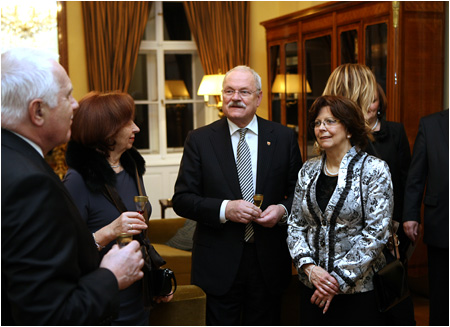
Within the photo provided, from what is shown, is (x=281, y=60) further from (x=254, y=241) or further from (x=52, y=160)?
(x=254, y=241)

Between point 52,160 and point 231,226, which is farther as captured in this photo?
point 52,160

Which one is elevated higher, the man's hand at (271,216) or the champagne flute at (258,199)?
the champagne flute at (258,199)

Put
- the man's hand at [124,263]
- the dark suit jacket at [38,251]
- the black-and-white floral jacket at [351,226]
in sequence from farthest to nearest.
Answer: the black-and-white floral jacket at [351,226] < the man's hand at [124,263] < the dark suit jacket at [38,251]

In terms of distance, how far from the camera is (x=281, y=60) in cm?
717

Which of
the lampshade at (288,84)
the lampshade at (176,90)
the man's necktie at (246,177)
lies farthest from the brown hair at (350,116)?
the lampshade at (176,90)

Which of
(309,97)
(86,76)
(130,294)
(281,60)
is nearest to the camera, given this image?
(130,294)

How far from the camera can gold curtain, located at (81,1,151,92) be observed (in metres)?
7.65

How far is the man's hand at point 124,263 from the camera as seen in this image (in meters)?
1.58

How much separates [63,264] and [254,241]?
4.99 ft

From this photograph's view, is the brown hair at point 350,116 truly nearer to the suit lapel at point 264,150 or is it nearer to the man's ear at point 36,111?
the suit lapel at point 264,150

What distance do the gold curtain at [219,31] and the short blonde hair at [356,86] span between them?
521 cm

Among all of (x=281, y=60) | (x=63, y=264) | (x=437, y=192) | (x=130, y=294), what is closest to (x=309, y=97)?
(x=281, y=60)

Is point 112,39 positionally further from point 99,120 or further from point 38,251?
point 38,251

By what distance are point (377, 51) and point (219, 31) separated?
3.51 m
